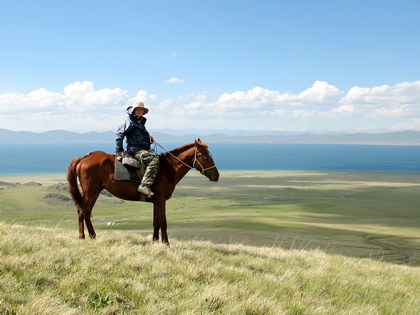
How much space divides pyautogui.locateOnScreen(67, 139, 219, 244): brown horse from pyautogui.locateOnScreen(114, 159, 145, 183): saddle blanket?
0.52 feet

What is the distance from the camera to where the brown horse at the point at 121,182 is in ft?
32.7

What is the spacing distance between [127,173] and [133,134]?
1.07 m

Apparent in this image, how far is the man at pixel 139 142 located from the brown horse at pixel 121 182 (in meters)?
0.40

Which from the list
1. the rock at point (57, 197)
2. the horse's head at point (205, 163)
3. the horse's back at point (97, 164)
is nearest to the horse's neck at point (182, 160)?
the horse's head at point (205, 163)

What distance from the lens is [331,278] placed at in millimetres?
9438

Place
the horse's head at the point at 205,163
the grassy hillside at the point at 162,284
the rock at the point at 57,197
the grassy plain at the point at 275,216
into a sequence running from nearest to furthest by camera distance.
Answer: the grassy hillside at the point at 162,284
the horse's head at the point at 205,163
the grassy plain at the point at 275,216
the rock at the point at 57,197

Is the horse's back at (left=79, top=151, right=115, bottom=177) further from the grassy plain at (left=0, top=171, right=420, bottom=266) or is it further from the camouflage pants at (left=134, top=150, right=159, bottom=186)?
the grassy plain at (left=0, top=171, right=420, bottom=266)

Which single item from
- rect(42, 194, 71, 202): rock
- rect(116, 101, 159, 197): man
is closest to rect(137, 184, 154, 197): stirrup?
rect(116, 101, 159, 197): man

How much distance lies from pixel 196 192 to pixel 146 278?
88844mm

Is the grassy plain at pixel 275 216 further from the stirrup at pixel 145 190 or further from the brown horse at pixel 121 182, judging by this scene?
the stirrup at pixel 145 190

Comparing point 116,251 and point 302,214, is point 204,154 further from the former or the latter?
point 302,214

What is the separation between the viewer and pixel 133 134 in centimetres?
1030

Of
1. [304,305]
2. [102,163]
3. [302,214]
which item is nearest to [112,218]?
[302,214]

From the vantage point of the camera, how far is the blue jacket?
10078mm
